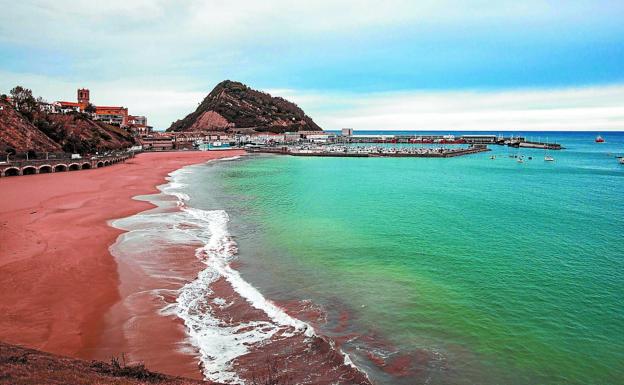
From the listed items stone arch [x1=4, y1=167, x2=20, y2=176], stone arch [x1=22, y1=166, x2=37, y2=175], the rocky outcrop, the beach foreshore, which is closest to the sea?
the beach foreshore

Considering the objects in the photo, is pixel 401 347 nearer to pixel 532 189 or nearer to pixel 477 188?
pixel 477 188

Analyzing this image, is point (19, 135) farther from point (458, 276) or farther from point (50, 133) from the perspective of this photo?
point (458, 276)

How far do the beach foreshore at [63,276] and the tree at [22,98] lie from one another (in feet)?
177

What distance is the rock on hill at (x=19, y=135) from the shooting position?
60156mm

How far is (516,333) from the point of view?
1233cm

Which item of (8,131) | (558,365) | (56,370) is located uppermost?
(8,131)

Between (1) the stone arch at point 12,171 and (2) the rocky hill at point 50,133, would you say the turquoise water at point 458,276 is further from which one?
(2) the rocky hill at point 50,133

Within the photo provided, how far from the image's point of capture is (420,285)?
16141 millimetres

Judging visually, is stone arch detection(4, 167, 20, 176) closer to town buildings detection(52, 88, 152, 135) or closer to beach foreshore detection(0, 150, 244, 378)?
beach foreshore detection(0, 150, 244, 378)

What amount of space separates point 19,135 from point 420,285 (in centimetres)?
6781

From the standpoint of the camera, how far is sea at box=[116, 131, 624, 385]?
432 inches

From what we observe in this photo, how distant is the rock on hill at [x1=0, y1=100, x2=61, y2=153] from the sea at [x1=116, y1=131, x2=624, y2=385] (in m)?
39.8

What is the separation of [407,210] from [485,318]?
18676 millimetres

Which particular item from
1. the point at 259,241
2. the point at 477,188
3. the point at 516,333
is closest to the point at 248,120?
the point at 477,188
